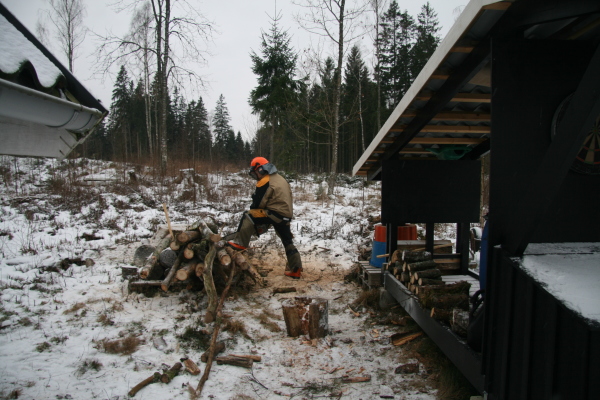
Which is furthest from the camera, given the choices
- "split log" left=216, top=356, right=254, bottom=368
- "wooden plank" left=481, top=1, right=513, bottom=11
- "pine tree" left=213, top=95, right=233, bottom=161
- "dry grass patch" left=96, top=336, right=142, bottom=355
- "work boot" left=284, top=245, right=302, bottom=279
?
"pine tree" left=213, top=95, right=233, bottom=161

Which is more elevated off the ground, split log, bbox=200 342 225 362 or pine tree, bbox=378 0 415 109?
pine tree, bbox=378 0 415 109

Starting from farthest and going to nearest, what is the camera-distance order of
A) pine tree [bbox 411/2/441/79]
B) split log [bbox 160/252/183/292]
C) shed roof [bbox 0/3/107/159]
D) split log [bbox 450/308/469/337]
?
1. pine tree [bbox 411/2/441/79]
2. split log [bbox 160/252/183/292]
3. split log [bbox 450/308/469/337]
4. shed roof [bbox 0/3/107/159]

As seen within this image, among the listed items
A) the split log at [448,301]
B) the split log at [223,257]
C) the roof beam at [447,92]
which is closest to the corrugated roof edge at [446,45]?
the roof beam at [447,92]

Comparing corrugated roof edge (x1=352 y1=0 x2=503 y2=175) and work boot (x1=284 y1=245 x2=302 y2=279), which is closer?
corrugated roof edge (x1=352 y1=0 x2=503 y2=175)

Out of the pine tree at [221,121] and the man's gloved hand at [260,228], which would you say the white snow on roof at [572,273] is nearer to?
the man's gloved hand at [260,228]

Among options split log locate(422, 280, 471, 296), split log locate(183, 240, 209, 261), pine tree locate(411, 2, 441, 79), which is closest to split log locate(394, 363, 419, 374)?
split log locate(422, 280, 471, 296)

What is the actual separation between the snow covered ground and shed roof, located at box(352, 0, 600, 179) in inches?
107

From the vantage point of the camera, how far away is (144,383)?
12.0 ft

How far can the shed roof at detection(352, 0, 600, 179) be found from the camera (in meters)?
2.61

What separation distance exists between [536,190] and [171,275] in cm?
516

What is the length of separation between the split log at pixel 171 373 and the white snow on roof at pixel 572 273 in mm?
3493

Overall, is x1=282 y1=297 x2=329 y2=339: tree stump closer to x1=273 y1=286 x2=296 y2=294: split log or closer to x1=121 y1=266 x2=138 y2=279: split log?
x1=273 y1=286 x2=296 y2=294: split log

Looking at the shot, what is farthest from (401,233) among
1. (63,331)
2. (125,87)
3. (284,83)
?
(125,87)

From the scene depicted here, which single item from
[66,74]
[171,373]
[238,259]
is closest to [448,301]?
[171,373]
